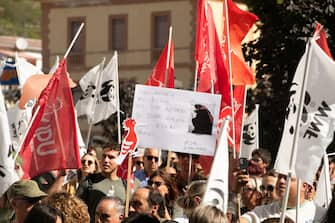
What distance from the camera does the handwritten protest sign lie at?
1036cm

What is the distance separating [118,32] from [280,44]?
27.3m

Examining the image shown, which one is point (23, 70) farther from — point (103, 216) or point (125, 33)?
point (125, 33)

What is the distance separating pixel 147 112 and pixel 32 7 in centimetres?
9233

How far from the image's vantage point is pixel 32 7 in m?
102

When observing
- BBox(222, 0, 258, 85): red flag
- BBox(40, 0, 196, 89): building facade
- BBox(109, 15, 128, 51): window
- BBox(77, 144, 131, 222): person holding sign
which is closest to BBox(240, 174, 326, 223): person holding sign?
BBox(77, 144, 131, 222): person holding sign

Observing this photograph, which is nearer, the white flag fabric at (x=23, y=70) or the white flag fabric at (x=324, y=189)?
the white flag fabric at (x=324, y=189)

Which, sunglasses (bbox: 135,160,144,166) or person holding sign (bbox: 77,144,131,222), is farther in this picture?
sunglasses (bbox: 135,160,144,166)

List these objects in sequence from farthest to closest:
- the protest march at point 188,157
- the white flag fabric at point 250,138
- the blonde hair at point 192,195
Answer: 1. the white flag fabric at point 250,138
2. the blonde hair at point 192,195
3. the protest march at point 188,157

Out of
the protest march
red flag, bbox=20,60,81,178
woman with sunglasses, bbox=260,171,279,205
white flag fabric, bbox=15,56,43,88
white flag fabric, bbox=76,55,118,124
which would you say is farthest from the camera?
white flag fabric, bbox=15,56,43,88

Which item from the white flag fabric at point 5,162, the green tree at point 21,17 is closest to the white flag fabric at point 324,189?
the white flag fabric at point 5,162

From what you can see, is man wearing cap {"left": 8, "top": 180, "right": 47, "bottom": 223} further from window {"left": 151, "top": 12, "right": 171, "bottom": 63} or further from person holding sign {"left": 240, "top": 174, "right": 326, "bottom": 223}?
window {"left": 151, "top": 12, "right": 171, "bottom": 63}

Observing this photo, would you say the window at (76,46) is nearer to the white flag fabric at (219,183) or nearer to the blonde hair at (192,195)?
the blonde hair at (192,195)

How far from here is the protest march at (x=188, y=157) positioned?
8.64 m

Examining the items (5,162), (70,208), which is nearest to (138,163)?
(5,162)
